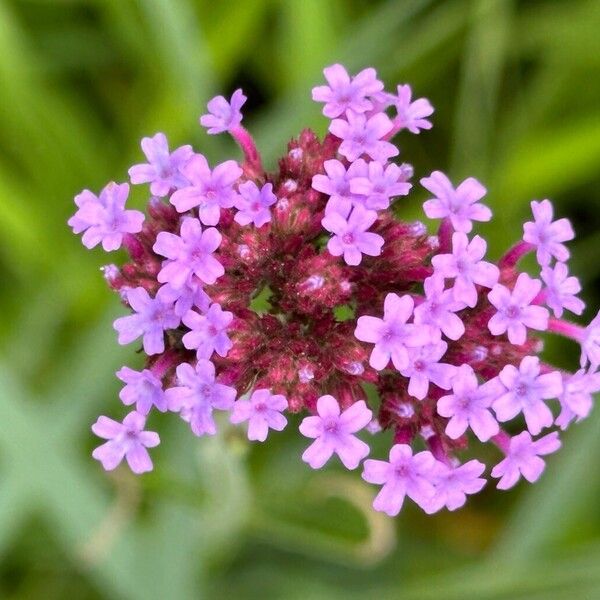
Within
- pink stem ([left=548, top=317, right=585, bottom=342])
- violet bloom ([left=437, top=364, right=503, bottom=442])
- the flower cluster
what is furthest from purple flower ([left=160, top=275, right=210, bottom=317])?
pink stem ([left=548, top=317, right=585, bottom=342])

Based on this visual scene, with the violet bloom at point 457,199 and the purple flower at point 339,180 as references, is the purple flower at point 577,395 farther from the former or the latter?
the purple flower at point 339,180

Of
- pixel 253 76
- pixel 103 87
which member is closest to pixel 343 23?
pixel 253 76

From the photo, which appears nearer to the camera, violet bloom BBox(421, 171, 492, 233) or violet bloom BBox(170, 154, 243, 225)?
violet bloom BBox(170, 154, 243, 225)

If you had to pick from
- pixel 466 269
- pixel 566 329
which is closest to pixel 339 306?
pixel 466 269

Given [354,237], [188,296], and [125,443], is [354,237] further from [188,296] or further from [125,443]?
[125,443]

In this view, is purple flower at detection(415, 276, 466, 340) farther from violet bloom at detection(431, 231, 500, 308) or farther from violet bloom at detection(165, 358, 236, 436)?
violet bloom at detection(165, 358, 236, 436)

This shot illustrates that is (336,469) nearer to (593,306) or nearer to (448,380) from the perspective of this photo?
(593,306)
